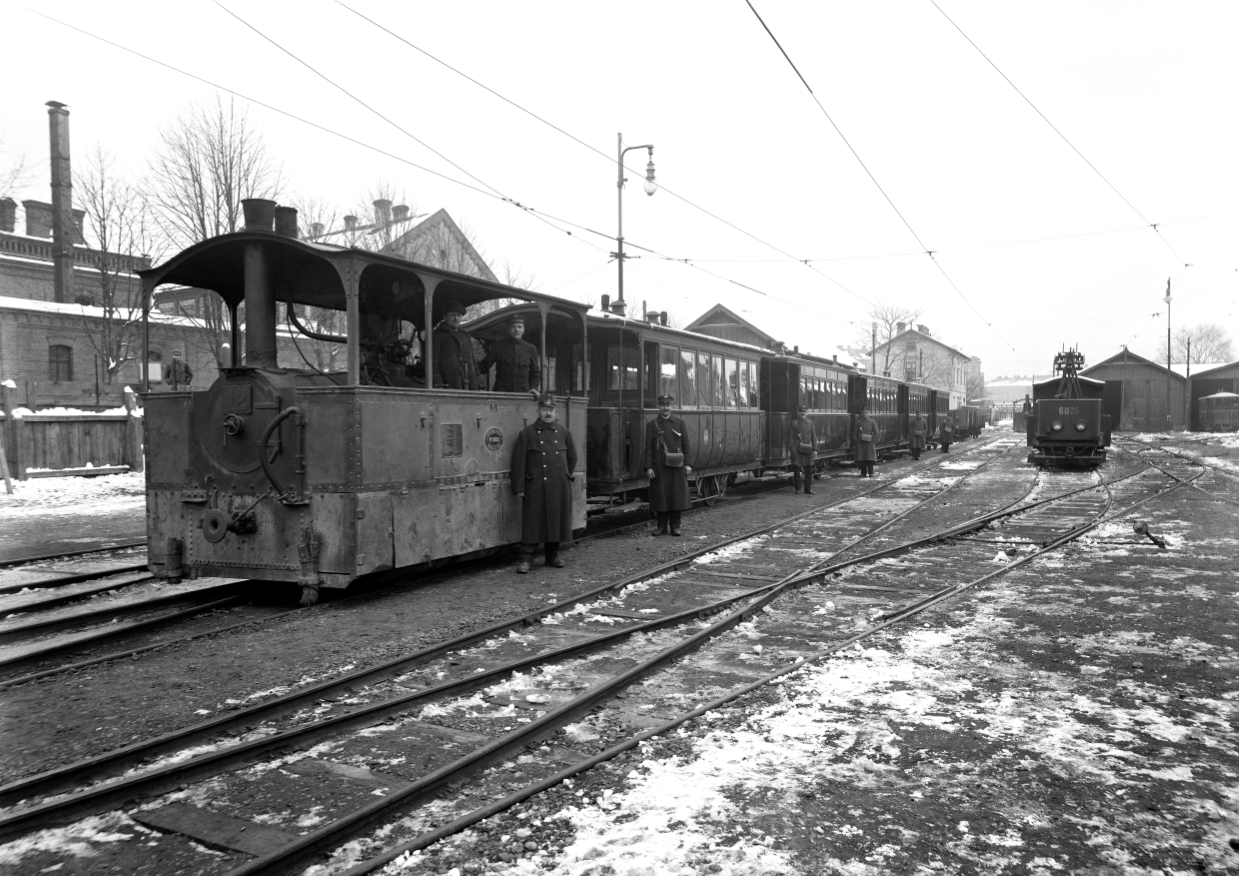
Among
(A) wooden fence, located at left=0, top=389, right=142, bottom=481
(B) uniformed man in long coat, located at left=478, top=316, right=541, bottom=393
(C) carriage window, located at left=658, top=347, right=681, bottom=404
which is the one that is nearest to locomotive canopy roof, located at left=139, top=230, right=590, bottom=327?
(B) uniformed man in long coat, located at left=478, top=316, right=541, bottom=393

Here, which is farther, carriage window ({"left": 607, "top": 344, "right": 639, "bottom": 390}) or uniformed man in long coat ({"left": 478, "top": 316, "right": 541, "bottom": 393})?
carriage window ({"left": 607, "top": 344, "right": 639, "bottom": 390})

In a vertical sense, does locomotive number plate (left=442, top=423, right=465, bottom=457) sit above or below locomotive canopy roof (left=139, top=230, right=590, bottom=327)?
below

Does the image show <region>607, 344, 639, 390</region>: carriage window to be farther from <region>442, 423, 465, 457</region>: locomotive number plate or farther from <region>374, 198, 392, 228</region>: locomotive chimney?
<region>374, 198, 392, 228</region>: locomotive chimney

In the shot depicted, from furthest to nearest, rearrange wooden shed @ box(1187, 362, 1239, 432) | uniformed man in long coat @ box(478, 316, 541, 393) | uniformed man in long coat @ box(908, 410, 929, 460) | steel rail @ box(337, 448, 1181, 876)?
wooden shed @ box(1187, 362, 1239, 432), uniformed man in long coat @ box(908, 410, 929, 460), uniformed man in long coat @ box(478, 316, 541, 393), steel rail @ box(337, 448, 1181, 876)

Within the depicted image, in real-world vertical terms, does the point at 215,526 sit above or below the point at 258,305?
below

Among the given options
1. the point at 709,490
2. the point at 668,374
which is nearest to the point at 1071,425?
the point at 709,490

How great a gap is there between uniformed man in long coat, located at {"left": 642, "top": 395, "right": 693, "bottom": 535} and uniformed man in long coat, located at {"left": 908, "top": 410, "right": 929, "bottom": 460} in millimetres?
23652

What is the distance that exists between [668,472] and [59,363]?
2862 cm

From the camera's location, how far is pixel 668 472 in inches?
459

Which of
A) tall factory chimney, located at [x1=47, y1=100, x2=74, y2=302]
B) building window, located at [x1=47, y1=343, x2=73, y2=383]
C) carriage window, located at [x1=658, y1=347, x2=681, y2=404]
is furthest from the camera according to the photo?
tall factory chimney, located at [x1=47, y1=100, x2=74, y2=302]

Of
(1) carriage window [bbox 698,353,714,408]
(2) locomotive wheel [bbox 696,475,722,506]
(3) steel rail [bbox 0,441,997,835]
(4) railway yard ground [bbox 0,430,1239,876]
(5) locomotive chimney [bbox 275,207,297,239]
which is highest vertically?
(5) locomotive chimney [bbox 275,207,297,239]

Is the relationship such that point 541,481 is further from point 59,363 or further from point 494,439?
point 59,363

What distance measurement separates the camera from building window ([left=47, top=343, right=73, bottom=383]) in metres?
30.5

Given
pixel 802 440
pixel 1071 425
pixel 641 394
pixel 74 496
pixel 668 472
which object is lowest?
pixel 74 496
